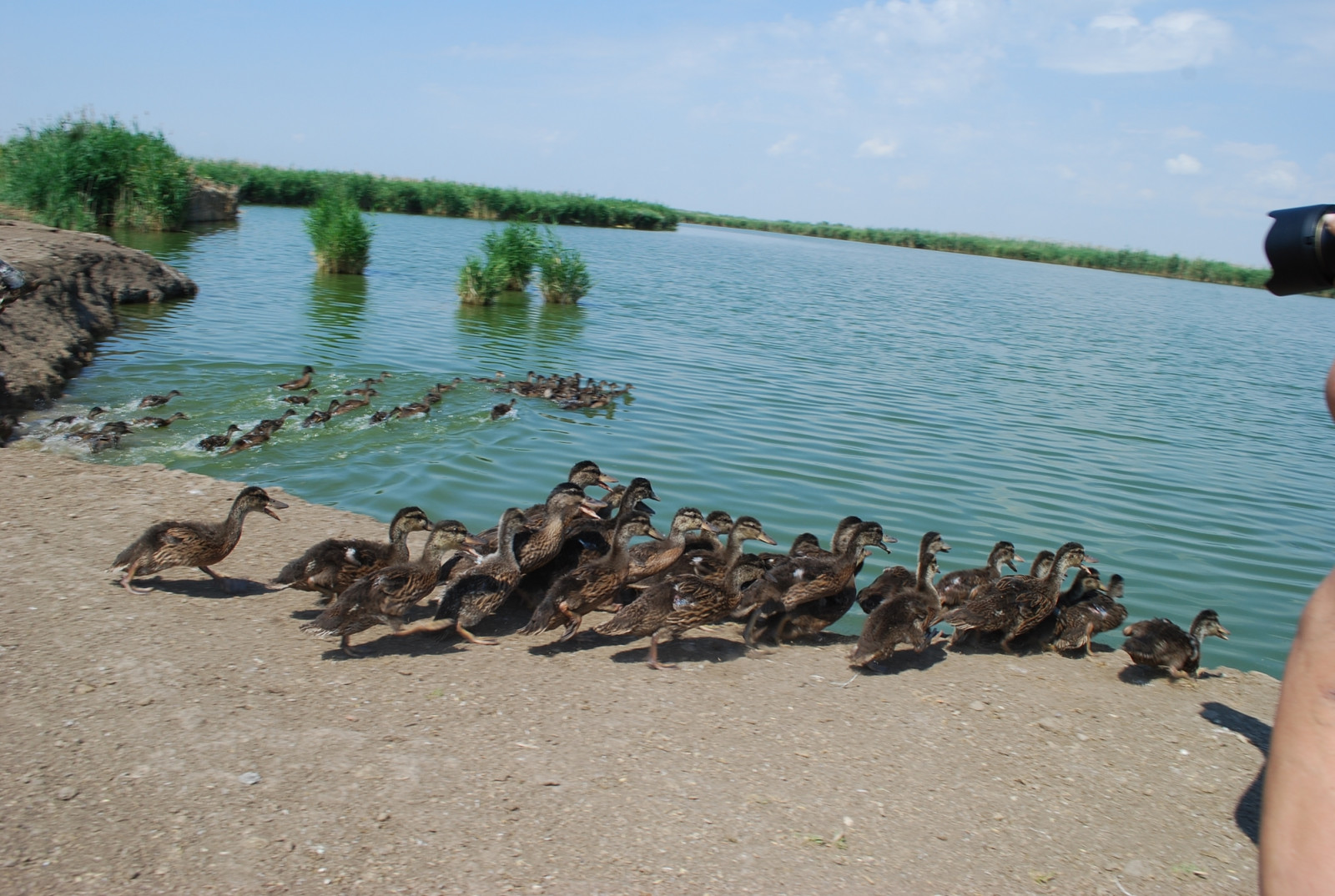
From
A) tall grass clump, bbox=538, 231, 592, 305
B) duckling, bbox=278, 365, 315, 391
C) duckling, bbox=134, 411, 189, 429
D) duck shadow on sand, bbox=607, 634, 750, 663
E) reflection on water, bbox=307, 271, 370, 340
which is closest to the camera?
duck shadow on sand, bbox=607, 634, 750, 663

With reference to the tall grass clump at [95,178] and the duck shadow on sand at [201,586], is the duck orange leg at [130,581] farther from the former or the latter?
the tall grass clump at [95,178]

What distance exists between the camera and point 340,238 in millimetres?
30078

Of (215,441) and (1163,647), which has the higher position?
(1163,647)

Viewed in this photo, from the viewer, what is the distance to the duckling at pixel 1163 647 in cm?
664

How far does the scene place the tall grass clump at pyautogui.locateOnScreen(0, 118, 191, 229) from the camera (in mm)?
31266

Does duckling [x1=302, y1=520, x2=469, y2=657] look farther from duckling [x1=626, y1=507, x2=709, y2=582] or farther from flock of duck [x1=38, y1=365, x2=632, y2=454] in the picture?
flock of duck [x1=38, y1=365, x2=632, y2=454]

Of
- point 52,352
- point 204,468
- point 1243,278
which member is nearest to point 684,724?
point 204,468

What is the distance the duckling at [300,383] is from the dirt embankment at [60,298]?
3049 millimetres

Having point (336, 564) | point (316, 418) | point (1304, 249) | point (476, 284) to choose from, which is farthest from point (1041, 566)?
point (476, 284)

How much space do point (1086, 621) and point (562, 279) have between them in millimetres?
23274

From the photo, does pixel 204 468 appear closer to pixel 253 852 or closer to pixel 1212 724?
pixel 253 852

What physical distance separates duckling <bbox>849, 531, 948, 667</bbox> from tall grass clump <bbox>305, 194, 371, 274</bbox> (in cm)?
2751

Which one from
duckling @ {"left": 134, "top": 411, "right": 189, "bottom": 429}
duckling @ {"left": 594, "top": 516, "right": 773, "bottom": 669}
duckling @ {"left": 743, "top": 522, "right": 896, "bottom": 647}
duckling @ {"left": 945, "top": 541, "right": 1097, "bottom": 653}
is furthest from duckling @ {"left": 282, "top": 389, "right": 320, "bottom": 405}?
duckling @ {"left": 945, "top": 541, "right": 1097, "bottom": 653}

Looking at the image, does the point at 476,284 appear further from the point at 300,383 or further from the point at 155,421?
the point at 155,421
